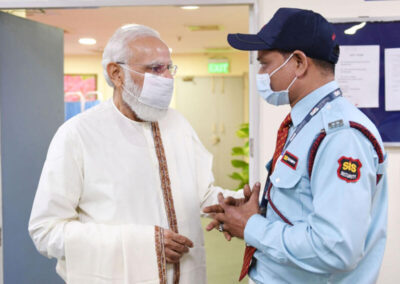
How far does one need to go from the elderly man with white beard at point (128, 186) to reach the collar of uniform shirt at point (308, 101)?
0.58 metres

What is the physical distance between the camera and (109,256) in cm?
139

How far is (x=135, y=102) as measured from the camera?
160 centimetres

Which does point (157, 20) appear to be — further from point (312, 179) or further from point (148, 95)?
point (312, 179)

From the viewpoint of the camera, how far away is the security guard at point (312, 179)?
3.23 ft

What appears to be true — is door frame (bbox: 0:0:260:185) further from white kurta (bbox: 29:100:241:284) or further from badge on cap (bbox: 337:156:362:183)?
badge on cap (bbox: 337:156:362:183)

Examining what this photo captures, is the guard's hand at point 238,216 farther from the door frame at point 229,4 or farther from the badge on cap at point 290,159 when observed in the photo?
the door frame at point 229,4

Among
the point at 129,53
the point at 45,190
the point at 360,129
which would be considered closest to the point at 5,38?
the point at 129,53

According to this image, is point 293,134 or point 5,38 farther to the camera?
point 5,38

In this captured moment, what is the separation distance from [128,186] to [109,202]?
3.5 inches

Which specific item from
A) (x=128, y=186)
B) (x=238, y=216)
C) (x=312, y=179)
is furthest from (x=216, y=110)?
(x=312, y=179)

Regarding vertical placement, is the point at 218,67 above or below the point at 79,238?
above

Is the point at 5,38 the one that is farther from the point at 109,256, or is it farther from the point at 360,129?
the point at 360,129

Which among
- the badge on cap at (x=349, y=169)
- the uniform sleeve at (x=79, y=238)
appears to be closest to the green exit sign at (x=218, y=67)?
the uniform sleeve at (x=79, y=238)

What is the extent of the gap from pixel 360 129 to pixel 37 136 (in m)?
2.17
